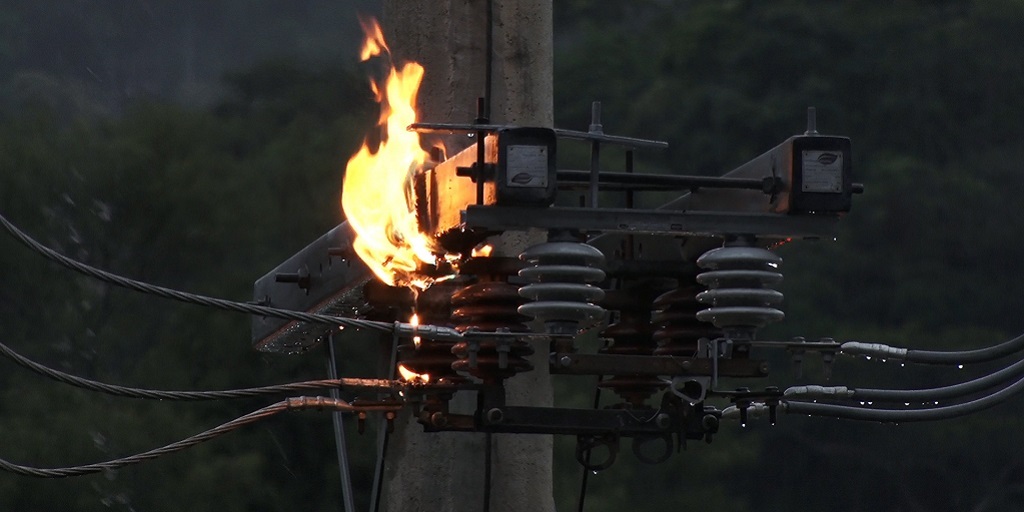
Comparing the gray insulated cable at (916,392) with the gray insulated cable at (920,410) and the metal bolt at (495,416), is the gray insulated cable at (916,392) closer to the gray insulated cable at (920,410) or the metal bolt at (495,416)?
the gray insulated cable at (920,410)

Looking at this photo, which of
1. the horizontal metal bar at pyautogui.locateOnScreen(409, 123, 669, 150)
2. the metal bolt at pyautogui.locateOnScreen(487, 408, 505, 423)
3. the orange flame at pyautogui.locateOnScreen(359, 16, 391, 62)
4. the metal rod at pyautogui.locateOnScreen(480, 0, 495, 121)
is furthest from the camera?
the orange flame at pyautogui.locateOnScreen(359, 16, 391, 62)

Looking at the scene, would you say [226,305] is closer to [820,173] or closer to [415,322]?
[415,322]

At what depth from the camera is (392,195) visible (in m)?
7.89

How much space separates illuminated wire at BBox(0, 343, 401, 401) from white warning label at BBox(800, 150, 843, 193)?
160cm

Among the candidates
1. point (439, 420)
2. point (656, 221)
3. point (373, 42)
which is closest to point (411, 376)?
point (439, 420)

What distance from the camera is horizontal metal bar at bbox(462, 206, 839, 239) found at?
6.70m

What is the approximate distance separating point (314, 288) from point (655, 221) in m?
2.08

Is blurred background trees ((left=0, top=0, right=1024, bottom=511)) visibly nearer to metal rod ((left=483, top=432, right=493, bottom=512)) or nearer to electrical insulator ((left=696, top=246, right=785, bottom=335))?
metal rod ((left=483, top=432, right=493, bottom=512))

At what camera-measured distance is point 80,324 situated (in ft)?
79.0

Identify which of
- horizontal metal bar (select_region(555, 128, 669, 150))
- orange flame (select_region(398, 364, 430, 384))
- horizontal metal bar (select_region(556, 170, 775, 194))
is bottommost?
orange flame (select_region(398, 364, 430, 384))

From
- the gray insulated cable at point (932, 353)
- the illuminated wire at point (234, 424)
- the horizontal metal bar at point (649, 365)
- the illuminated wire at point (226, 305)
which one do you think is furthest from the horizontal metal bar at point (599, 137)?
the illuminated wire at point (234, 424)

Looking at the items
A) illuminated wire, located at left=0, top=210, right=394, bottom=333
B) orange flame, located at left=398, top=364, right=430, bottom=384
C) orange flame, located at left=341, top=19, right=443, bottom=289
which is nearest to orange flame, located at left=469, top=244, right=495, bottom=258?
orange flame, located at left=341, top=19, right=443, bottom=289

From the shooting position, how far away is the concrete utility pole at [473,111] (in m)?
8.32

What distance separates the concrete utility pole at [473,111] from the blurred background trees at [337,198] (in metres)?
8.06
